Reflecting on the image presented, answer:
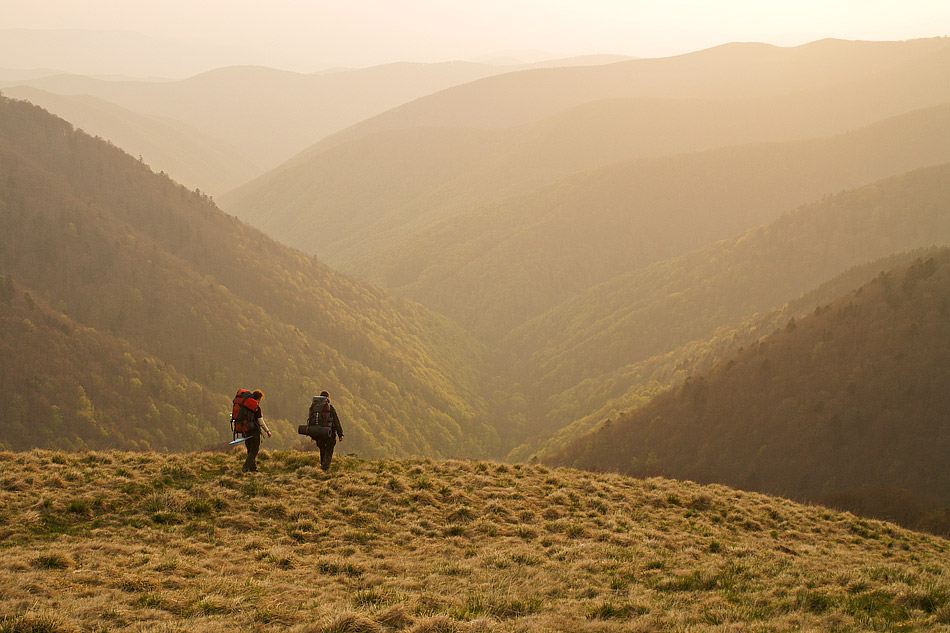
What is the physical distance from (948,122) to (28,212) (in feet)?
626

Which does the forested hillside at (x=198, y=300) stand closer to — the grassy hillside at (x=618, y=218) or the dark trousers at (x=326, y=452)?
the dark trousers at (x=326, y=452)

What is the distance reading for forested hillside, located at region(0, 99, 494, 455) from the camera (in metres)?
53.7

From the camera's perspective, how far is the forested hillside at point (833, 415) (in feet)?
114

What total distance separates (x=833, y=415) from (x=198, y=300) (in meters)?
58.7

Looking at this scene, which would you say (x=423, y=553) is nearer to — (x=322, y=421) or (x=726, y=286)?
(x=322, y=421)

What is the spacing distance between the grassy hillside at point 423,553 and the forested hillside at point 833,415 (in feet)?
54.7

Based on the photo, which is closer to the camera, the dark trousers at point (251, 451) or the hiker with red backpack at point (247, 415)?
the hiker with red backpack at point (247, 415)

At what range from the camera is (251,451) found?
57.0 feet

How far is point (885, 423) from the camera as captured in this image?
1474 inches

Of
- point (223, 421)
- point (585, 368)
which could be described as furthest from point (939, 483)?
point (585, 368)

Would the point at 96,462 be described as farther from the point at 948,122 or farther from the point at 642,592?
the point at 948,122

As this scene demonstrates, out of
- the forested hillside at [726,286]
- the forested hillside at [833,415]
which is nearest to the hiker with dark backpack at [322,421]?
the forested hillside at [833,415]

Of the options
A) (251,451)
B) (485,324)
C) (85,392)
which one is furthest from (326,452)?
(485,324)

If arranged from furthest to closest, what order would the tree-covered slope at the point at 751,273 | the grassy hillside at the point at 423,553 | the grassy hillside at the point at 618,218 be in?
the grassy hillside at the point at 618,218 → the tree-covered slope at the point at 751,273 → the grassy hillside at the point at 423,553
